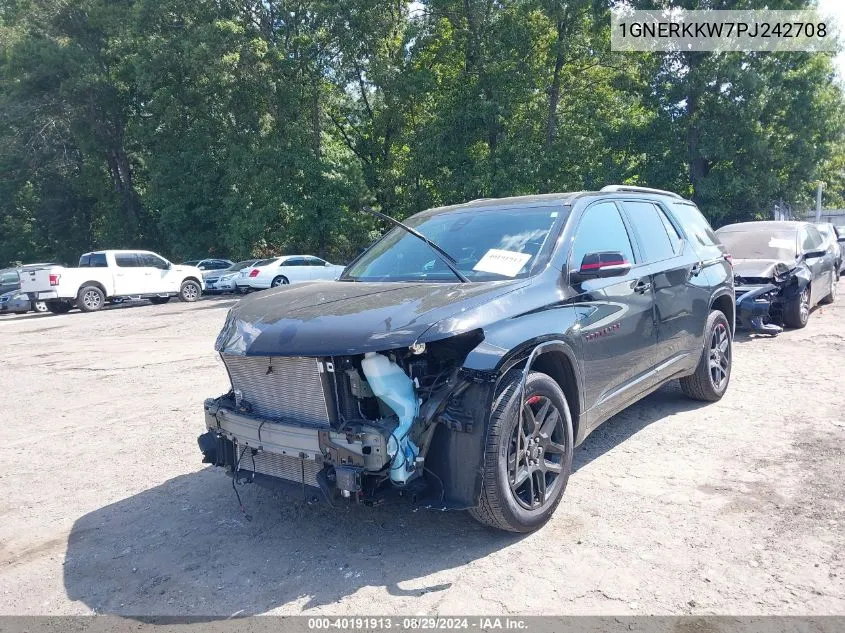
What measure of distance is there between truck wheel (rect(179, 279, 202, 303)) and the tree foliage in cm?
568

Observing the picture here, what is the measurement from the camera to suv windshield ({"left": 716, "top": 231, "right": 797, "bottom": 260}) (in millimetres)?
10188

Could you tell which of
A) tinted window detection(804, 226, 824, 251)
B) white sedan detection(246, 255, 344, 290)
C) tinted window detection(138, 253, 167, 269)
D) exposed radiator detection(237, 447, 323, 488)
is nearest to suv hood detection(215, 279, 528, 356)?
exposed radiator detection(237, 447, 323, 488)

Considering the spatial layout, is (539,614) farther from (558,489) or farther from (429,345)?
(429,345)

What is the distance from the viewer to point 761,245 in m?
10.4

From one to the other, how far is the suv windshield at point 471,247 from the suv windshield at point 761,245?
22.9 feet

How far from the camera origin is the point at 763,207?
24766 mm

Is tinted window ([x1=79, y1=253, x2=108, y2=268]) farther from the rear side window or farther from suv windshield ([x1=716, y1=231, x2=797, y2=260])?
the rear side window

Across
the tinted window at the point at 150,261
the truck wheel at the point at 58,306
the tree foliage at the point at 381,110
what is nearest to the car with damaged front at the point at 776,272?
the tree foliage at the point at 381,110

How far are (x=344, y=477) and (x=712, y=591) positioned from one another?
6.03ft

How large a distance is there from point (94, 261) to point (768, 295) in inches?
767

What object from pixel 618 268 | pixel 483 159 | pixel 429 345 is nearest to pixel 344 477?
pixel 429 345

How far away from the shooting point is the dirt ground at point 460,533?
317 cm

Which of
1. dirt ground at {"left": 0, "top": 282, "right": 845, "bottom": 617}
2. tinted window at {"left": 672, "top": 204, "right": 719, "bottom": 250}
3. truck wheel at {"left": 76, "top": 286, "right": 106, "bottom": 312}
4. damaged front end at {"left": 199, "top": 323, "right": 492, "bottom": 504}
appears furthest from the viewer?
truck wheel at {"left": 76, "top": 286, "right": 106, "bottom": 312}

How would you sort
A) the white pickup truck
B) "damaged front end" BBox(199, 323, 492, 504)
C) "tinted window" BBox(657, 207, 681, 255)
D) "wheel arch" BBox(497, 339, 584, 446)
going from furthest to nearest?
the white pickup truck
"tinted window" BBox(657, 207, 681, 255)
"wheel arch" BBox(497, 339, 584, 446)
"damaged front end" BBox(199, 323, 492, 504)
